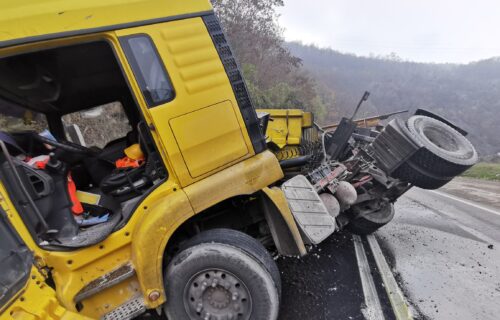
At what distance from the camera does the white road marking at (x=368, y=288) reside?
2816 mm

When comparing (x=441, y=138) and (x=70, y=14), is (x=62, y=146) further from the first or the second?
(x=441, y=138)

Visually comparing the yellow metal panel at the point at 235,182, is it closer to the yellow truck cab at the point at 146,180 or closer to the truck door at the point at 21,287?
the yellow truck cab at the point at 146,180

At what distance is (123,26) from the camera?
2.17 meters

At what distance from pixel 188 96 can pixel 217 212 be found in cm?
116

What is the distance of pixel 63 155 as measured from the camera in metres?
2.69

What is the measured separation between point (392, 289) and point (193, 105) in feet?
8.38

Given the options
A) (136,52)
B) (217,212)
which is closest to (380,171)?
(217,212)

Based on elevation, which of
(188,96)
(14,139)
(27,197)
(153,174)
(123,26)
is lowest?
(153,174)

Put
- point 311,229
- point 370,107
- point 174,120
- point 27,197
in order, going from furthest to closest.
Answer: point 370,107 < point 311,229 < point 174,120 < point 27,197

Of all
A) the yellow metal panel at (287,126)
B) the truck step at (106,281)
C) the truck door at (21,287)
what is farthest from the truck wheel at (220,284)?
the yellow metal panel at (287,126)

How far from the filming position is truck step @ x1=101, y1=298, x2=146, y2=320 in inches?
93.3

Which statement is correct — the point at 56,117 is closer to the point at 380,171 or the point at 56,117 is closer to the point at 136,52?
the point at 136,52

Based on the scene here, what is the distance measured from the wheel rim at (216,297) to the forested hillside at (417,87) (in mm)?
35149

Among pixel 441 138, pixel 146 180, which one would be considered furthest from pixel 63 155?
pixel 441 138
